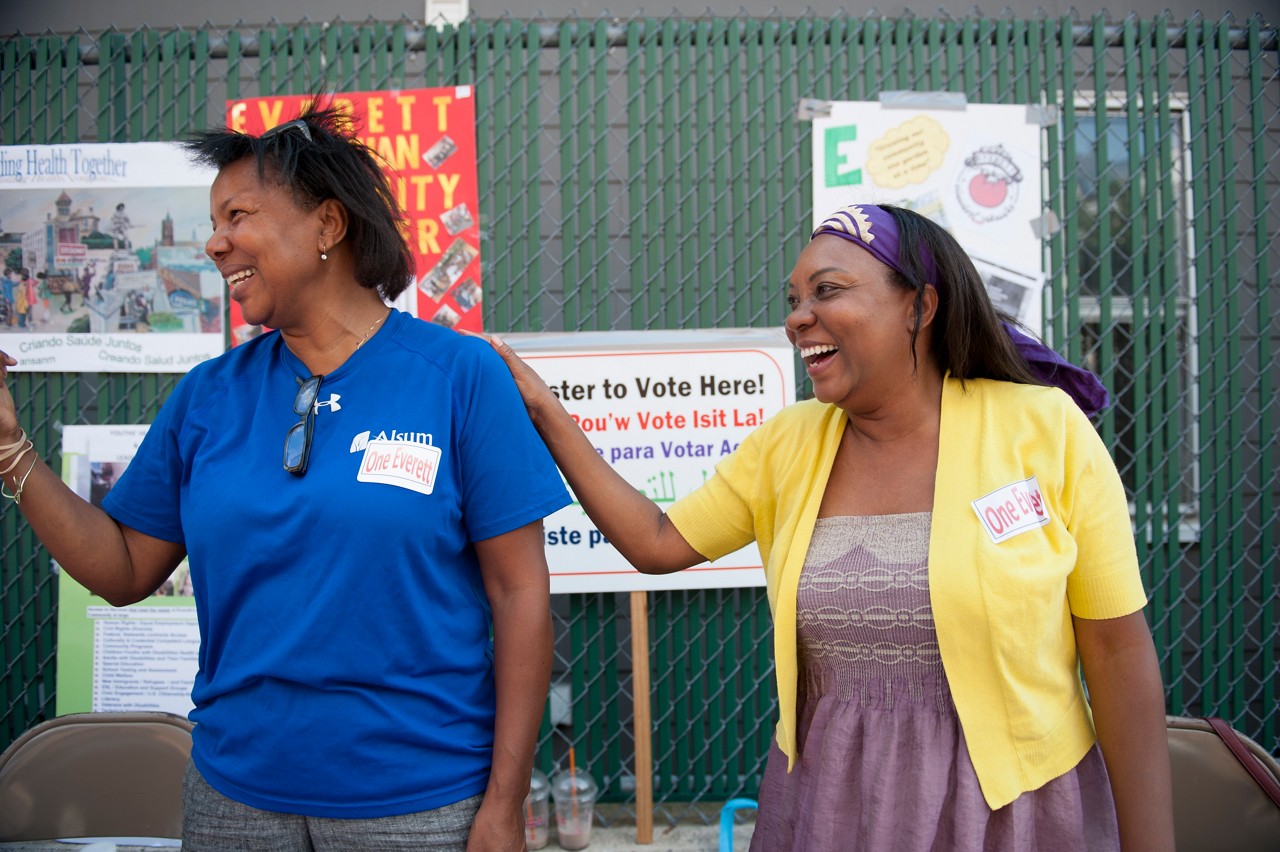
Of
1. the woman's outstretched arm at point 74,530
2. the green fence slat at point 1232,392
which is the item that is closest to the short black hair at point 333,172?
the woman's outstretched arm at point 74,530

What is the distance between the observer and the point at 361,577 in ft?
5.00

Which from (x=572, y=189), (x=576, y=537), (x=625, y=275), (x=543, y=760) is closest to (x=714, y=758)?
(x=543, y=760)

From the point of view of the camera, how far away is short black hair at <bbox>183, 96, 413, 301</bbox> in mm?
1706

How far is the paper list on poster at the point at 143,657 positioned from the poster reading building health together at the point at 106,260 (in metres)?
0.97

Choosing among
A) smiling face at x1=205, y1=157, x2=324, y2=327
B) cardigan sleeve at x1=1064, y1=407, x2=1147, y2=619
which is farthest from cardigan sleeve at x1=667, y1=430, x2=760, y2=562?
smiling face at x1=205, y1=157, x2=324, y2=327

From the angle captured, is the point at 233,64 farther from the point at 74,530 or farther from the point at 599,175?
the point at 74,530

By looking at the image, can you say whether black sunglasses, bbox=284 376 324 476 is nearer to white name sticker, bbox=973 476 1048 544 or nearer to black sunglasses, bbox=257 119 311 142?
black sunglasses, bbox=257 119 311 142

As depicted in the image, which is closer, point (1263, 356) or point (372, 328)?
point (372, 328)

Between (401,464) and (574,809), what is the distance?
237cm

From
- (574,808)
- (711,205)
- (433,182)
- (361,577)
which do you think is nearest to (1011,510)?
(361,577)

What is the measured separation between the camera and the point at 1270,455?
12.2ft

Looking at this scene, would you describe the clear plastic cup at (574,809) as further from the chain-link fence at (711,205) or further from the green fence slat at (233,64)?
the green fence slat at (233,64)

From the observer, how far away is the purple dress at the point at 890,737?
163 cm

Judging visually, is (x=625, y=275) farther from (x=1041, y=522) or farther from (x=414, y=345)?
(x=1041, y=522)
